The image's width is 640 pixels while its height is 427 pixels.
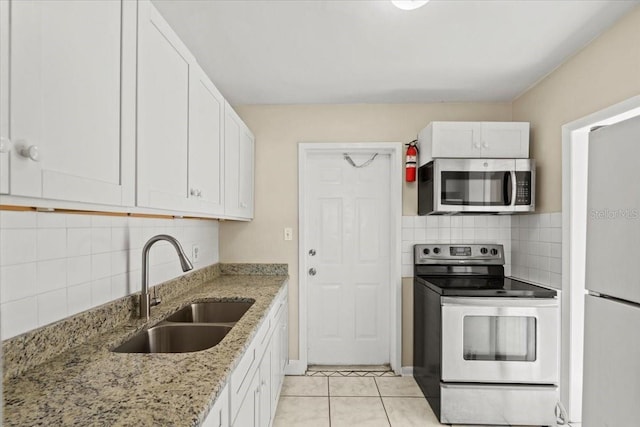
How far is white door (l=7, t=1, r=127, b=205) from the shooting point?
0.79 metres

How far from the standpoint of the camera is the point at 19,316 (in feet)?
4.01

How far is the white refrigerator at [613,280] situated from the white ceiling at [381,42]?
1.08m

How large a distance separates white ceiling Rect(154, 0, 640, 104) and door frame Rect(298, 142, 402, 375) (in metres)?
0.45

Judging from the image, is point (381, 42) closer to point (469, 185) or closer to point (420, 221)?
point (469, 185)

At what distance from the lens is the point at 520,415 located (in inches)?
102

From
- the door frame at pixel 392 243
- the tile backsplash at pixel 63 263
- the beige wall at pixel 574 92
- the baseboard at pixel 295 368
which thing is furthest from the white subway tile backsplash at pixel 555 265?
the tile backsplash at pixel 63 263

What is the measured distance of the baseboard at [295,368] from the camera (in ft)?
11.2

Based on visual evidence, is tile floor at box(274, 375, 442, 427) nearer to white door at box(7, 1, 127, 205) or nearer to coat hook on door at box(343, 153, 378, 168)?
coat hook on door at box(343, 153, 378, 168)

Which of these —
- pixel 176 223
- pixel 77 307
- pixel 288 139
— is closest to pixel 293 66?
pixel 288 139

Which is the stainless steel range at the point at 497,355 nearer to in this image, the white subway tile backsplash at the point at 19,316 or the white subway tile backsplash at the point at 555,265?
the white subway tile backsplash at the point at 555,265

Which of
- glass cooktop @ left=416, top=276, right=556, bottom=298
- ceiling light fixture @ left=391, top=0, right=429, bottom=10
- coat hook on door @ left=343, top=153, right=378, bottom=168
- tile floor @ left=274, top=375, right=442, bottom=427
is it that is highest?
ceiling light fixture @ left=391, top=0, right=429, bottom=10

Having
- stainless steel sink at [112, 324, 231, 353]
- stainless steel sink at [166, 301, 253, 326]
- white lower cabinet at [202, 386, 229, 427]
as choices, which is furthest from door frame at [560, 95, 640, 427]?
white lower cabinet at [202, 386, 229, 427]

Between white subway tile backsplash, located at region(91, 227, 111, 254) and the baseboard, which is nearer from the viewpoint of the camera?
white subway tile backsplash, located at region(91, 227, 111, 254)

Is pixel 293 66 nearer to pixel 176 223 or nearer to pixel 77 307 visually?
pixel 176 223
